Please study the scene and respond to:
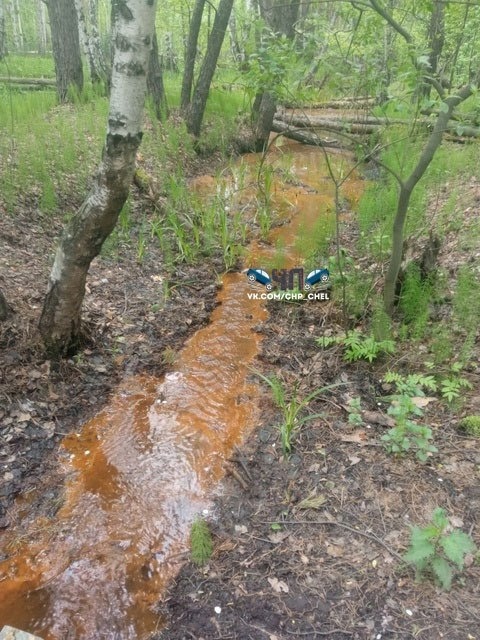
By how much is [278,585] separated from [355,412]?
135 centimetres

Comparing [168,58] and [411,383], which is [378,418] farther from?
[168,58]

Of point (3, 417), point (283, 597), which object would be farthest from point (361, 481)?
point (3, 417)

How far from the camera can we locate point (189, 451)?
3.36m

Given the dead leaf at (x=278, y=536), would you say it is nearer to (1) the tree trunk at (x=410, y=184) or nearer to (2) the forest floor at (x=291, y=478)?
(2) the forest floor at (x=291, y=478)

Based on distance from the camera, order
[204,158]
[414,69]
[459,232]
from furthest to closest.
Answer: [204,158] → [459,232] → [414,69]

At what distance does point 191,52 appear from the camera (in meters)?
8.61

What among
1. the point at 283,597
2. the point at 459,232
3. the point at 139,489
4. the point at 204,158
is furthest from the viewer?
the point at 204,158

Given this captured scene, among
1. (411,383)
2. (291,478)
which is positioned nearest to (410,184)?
(411,383)

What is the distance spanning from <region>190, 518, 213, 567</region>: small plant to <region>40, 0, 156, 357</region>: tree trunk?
1.87 metres

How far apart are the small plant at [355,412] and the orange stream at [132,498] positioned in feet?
2.46

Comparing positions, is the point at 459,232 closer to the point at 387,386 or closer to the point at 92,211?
the point at 387,386

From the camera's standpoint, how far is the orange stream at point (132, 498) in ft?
7.88

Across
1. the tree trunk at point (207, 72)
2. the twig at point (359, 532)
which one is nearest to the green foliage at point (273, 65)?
the twig at point (359, 532)

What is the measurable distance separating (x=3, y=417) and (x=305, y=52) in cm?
337
